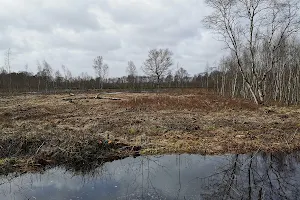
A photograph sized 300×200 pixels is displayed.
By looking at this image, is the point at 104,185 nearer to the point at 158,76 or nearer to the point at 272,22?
the point at 272,22

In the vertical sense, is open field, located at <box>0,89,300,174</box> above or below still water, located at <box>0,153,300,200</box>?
above

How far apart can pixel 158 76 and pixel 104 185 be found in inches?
2490

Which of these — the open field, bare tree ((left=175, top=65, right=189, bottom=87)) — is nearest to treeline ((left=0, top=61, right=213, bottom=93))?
bare tree ((left=175, top=65, right=189, bottom=87))

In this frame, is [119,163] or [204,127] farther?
[204,127]

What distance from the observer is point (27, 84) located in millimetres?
59938

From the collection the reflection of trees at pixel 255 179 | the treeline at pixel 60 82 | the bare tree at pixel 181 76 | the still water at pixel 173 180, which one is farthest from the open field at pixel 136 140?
the bare tree at pixel 181 76

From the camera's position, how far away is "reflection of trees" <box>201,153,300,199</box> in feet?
18.8

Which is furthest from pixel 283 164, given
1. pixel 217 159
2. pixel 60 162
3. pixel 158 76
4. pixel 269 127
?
pixel 158 76

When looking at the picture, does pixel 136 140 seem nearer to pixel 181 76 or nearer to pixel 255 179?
pixel 255 179

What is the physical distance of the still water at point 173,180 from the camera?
5887 millimetres

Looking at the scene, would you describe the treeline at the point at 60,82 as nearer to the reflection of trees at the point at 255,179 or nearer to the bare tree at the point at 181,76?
the bare tree at the point at 181,76

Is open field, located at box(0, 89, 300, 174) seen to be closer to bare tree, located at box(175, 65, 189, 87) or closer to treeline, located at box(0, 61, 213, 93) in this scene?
treeline, located at box(0, 61, 213, 93)

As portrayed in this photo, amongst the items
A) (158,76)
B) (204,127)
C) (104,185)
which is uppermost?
(158,76)

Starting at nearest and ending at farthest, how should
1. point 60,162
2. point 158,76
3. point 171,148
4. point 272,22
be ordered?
point 60,162, point 171,148, point 272,22, point 158,76
